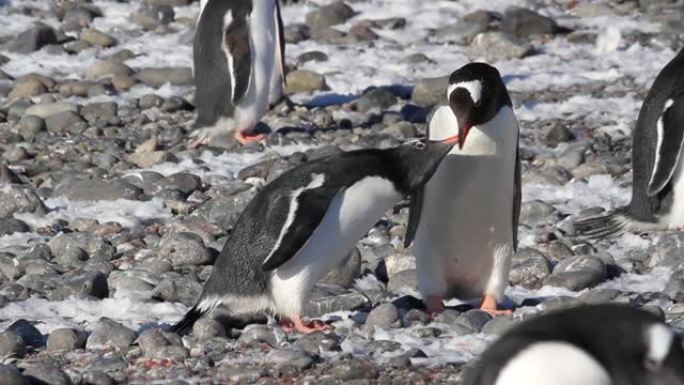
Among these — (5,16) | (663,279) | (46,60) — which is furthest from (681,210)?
(5,16)

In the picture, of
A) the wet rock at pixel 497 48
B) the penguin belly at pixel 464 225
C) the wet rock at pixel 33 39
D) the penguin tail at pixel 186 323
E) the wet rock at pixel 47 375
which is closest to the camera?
the wet rock at pixel 47 375

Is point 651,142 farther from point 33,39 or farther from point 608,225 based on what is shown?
point 33,39

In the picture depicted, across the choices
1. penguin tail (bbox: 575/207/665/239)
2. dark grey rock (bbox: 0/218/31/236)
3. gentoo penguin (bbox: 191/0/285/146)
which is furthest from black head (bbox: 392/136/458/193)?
gentoo penguin (bbox: 191/0/285/146)

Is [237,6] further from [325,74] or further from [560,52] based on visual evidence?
[560,52]

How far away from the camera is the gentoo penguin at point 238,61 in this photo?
9.11 meters

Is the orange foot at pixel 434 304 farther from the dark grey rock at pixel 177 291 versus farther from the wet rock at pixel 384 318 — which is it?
the dark grey rock at pixel 177 291

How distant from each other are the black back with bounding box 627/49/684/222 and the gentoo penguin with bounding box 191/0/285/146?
7.77 ft

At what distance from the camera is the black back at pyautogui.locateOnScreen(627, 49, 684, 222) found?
24.0 ft

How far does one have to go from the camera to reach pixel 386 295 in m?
6.32

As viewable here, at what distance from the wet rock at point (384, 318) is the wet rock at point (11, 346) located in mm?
1074

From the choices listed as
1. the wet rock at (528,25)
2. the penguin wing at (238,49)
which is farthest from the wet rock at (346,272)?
the wet rock at (528,25)

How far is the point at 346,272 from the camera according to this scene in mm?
6473

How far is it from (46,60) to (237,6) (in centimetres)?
175

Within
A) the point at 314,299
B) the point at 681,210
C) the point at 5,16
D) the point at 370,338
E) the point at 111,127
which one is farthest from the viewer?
the point at 5,16
